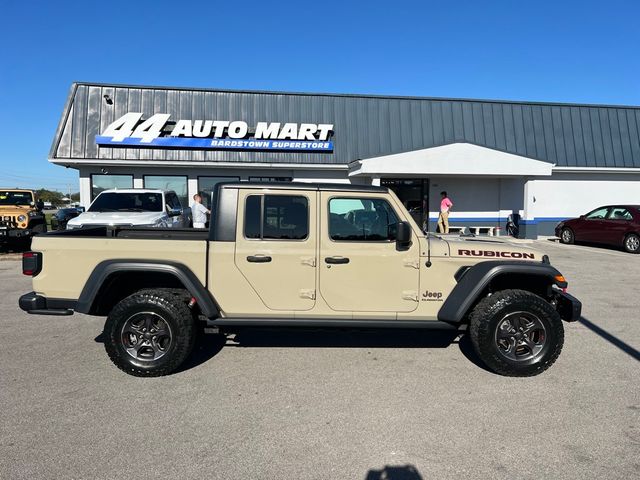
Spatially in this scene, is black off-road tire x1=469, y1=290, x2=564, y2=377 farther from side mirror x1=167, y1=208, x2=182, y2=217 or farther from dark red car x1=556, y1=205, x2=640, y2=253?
dark red car x1=556, y1=205, x2=640, y2=253

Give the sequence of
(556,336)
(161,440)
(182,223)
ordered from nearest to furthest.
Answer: (161,440) → (556,336) → (182,223)

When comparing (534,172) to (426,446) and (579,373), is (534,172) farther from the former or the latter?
(426,446)

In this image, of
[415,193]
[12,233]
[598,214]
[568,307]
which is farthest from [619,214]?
[12,233]

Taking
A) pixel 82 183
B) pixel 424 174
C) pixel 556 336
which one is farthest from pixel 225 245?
pixel 82 183

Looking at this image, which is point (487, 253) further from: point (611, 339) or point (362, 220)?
point (611, 339)

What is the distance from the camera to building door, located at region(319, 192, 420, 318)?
4.16 metres

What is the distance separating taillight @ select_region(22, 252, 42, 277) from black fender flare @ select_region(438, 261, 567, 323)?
12.8ft

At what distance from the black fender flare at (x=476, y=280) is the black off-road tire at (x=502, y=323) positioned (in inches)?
6.9

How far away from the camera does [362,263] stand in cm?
415

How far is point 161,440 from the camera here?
3066 mm

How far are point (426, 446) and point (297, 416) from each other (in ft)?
3.30

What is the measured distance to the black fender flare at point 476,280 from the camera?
4055 mm

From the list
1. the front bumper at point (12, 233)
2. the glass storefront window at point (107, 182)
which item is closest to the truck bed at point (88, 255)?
the front bumper at point (12, 233)

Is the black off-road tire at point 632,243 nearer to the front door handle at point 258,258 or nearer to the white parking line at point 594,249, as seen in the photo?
the white parking line at point 594,249
